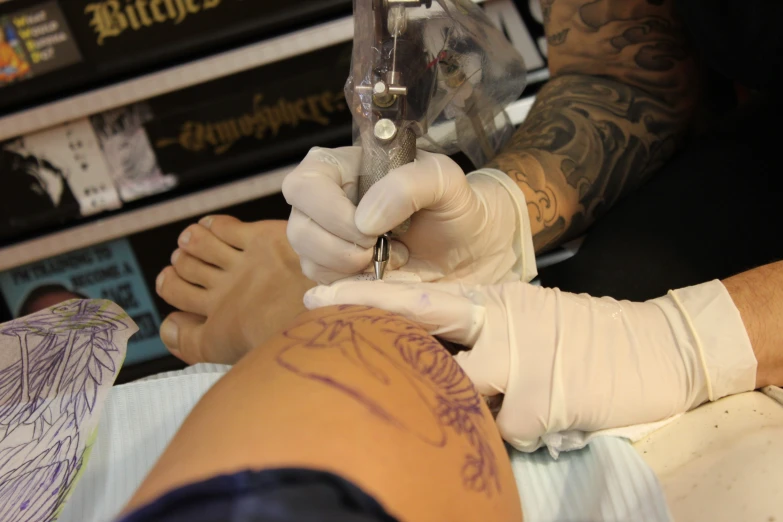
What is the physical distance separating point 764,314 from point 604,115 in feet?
2.10

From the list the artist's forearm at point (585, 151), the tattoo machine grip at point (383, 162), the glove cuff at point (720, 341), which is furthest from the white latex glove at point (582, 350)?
the artist's forearm at point (585, 151)

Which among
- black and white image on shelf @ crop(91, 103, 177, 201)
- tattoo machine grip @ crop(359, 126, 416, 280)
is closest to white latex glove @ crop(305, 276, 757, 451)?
tattoo machine grip @ crop(359, 126, 416, 280)

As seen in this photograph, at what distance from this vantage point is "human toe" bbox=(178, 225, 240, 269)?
1.33 metres

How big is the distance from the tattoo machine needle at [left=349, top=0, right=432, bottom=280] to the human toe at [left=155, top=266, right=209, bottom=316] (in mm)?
668

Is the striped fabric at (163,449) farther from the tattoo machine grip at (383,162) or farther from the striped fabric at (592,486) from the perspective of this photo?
the tattoo machine grip at (383,162)

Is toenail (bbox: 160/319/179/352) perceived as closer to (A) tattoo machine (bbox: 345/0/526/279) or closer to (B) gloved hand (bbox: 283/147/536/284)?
(B) gloved hand (bbox: 283/147/536/284)

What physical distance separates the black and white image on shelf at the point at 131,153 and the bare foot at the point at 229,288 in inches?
19.7

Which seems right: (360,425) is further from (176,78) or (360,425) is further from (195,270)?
(176,78)

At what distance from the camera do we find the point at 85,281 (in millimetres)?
1924

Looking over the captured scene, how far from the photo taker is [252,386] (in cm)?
47

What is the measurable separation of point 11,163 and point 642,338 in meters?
1.91

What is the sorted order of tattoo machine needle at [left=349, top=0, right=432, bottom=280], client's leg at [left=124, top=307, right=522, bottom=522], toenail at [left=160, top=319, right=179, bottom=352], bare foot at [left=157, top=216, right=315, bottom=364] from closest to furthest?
client's leg at [left=124, top=307, right=522, bottom=522], tattoo machine needle at [left=349, top=0, right=432, bottom=280], bare foot at [left=157, top=216, right=315, bottom=364], toenail at [left=160, top=319, right=179, bottom=352]

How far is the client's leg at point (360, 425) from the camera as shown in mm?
393

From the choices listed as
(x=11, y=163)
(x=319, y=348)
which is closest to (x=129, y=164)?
(x=11, y=163)
